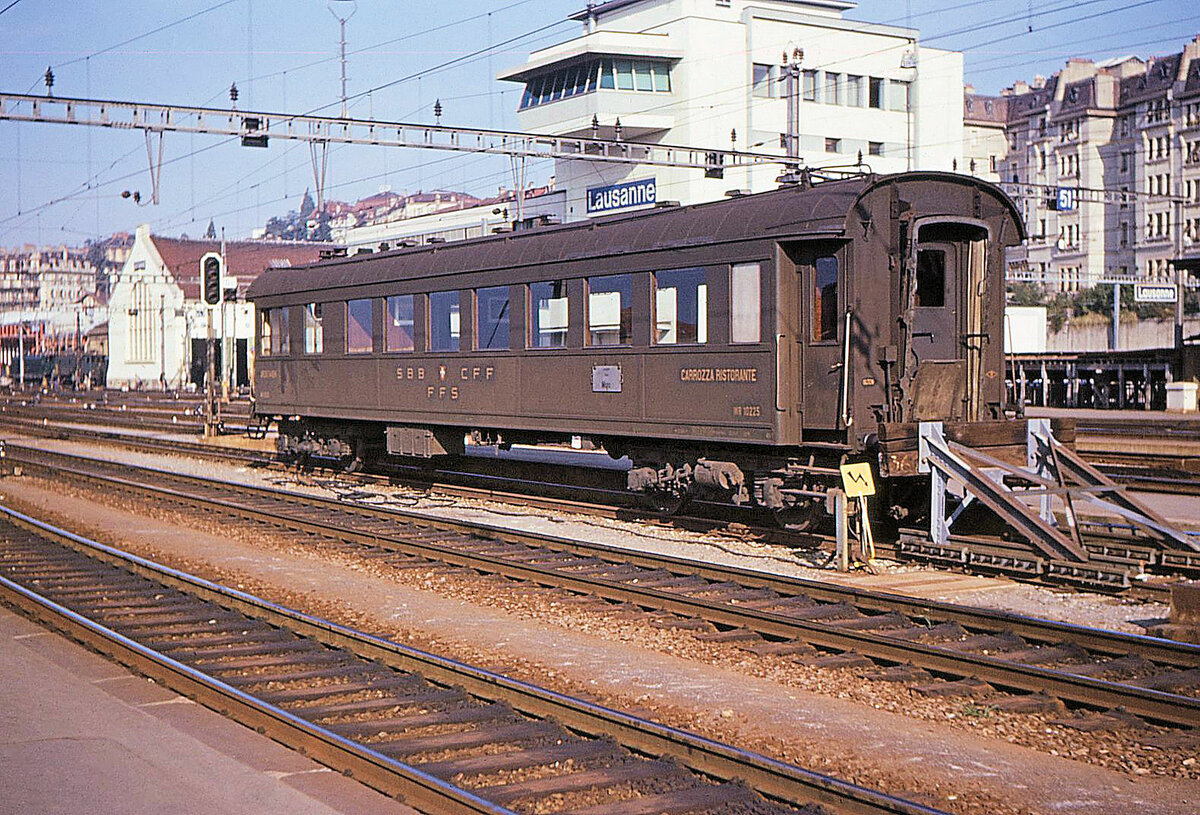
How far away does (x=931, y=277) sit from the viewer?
14.7m

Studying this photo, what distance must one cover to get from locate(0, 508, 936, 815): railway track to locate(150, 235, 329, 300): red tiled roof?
7667cm

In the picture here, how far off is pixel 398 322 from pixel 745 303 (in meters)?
8.00

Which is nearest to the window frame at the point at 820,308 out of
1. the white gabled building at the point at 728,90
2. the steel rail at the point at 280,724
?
the steel rail at the point at 280,724

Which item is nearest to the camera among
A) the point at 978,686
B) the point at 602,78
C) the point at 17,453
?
the point at 978,686

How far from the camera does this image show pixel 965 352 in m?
14.7

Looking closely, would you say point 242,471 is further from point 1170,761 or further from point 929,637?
point 1170,761

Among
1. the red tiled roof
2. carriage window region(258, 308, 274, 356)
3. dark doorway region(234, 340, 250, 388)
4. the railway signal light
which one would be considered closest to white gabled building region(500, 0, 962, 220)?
dark doorway region(234, 340, 250, 388)

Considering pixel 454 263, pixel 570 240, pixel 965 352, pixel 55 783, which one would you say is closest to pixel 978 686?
pixel 55 783

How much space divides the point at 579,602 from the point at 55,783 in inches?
215

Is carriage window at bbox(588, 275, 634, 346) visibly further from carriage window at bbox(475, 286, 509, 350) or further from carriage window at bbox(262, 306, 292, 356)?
carriage window at bbox(262, 306, 292, 356)

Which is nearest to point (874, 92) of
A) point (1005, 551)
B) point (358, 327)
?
point (358, 327)

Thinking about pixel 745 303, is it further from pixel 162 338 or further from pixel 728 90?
pixel 162 338

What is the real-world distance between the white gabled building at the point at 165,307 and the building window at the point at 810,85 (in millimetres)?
36538

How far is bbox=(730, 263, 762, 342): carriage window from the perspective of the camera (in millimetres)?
14023
